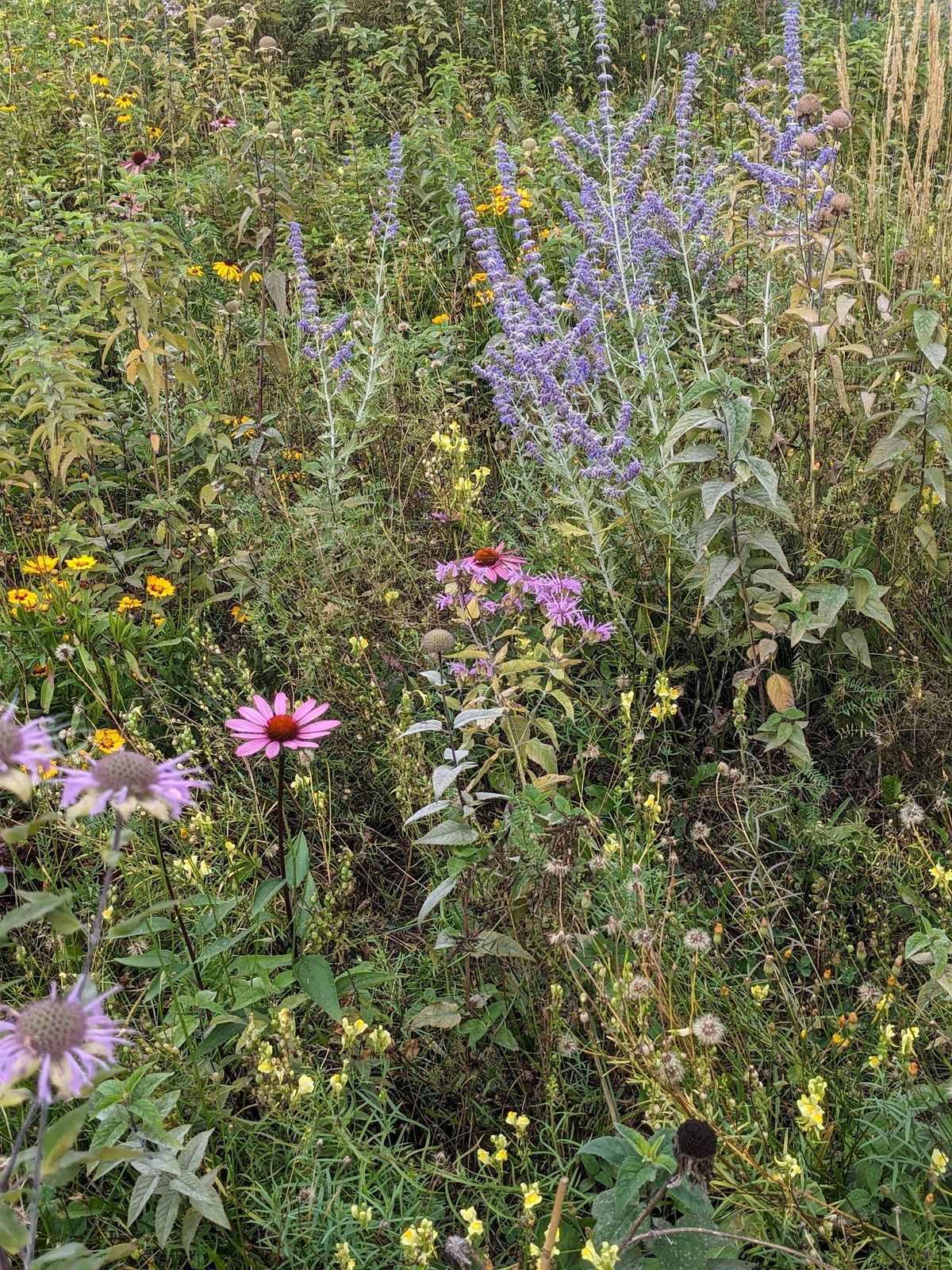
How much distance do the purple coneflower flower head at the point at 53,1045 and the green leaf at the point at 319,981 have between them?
787 millimetres

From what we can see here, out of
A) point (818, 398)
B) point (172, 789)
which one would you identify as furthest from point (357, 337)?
point (172, 789)

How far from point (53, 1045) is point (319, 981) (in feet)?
2.83

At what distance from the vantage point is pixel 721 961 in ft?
6.19

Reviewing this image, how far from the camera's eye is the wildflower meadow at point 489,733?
4.64 feet

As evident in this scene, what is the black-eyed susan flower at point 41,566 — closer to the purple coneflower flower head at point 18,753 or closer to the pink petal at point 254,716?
the pink petal at point 254,716

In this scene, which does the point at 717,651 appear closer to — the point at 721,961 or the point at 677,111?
the point at 721,961

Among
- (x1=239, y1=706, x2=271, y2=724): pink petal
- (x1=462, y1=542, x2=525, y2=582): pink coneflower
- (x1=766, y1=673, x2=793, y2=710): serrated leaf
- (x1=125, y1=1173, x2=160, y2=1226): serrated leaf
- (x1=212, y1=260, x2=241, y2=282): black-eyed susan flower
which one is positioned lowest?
(x1=766, y1=673, x2=793, y2=710): serrated leaf

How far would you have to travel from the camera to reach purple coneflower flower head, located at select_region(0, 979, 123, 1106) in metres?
0.80

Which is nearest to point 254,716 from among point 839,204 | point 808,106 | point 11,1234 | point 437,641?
point 437,641

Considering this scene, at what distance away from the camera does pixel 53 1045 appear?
0.81m

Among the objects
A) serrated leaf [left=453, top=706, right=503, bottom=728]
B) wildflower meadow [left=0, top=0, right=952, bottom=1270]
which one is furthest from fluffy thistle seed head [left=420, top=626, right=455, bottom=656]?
serrated leaf [left=453, top=706, right=503, bottom=728]

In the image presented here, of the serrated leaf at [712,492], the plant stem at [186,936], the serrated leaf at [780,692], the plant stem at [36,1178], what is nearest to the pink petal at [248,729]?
the plant stem at [186,936]

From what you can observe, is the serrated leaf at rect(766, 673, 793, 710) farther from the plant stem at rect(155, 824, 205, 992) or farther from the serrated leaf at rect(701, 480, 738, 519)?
the plant stem at rect(155, 824, 205, 992)

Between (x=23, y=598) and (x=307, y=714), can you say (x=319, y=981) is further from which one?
(x=23, y=598)
